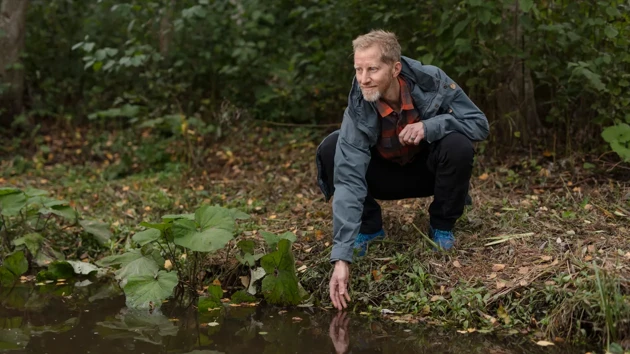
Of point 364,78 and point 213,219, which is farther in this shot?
point 213,219

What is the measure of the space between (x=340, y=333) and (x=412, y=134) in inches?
38.8

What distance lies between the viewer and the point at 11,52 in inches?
316

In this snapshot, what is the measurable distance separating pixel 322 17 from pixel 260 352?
14.7 feet

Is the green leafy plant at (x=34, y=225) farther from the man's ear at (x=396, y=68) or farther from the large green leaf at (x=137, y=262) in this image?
the man's ear at (x=396, y=68)

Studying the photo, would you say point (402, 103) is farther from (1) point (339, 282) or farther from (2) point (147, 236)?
(2) point (147, 236)

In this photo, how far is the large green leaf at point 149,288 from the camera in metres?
3.55

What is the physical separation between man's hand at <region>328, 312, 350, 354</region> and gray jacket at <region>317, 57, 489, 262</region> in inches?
15.9

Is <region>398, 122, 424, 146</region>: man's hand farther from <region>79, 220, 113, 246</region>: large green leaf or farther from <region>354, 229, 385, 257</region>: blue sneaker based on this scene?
<region>79, 220, 113, 246</region>: large green leaf

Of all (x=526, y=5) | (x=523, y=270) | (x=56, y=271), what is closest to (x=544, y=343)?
(x=523, y=270)

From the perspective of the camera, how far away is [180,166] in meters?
6.93

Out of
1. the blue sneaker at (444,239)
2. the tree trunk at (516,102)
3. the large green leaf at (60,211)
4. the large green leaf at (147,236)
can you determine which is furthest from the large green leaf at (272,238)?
the tree trunk at (516,102)

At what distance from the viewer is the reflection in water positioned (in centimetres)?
321

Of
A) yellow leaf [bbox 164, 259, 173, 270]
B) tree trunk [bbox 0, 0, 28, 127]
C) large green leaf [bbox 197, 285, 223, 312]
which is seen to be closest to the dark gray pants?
large green leaf [bbox 197, 285, 223, 312]

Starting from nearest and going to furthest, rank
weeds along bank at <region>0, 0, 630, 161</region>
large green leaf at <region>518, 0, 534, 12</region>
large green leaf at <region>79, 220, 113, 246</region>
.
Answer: large green leaf at <region>518, 0, 534, 12</region>
large green leaf at <region>79, 220, 113, 246</region>
weeds along bank at <region>0, 0, 630, 161</region>
